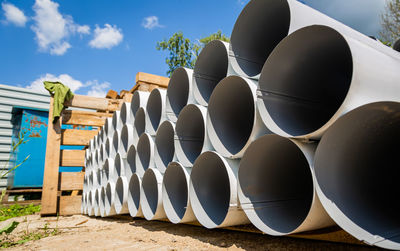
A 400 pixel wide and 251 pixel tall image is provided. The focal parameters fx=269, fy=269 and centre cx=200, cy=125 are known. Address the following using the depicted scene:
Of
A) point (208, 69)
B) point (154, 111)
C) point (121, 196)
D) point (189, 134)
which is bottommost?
point (121, 196)

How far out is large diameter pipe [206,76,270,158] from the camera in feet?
6.14

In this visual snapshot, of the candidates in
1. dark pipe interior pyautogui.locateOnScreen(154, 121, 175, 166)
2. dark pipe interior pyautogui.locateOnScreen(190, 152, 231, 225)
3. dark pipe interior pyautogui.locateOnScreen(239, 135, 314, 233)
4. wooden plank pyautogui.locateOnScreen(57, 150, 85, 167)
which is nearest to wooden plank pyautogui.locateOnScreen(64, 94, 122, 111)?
wooden plank pyautogui.locateOnScreen(57, 150, 85, 167)

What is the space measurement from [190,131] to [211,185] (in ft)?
1.82

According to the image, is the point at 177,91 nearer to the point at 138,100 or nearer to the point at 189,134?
the point at 189,134

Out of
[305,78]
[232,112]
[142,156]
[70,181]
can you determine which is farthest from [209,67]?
[70,181]

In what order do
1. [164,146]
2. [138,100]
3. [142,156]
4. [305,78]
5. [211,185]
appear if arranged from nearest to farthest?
1. [305,78]
2. [211,185]
3. [164,146]
4. [142,156]
5. [138,100]

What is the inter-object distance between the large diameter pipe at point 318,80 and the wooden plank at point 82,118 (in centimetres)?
458

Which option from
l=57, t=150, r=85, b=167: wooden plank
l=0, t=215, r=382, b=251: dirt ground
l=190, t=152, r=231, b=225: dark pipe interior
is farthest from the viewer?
l=57, t=150, r=85, b=167: wooden plank

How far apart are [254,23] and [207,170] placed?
1.15 meters

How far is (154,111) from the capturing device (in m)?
3.13

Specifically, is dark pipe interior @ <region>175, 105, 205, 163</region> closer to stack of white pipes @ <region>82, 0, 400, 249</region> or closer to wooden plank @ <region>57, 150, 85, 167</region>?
stack of white pipes @ <region>82, 0, 400, 249</region>

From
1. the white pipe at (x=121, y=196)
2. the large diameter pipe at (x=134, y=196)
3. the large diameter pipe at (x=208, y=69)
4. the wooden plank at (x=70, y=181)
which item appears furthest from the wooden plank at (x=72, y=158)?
the large diameter pipe at (x=208, y=69)

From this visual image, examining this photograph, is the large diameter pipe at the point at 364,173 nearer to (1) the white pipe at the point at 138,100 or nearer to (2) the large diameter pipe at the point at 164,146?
(2) the large diameter pipe at the point at 164,146

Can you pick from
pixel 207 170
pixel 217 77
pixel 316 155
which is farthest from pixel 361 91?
pixel 217 77
